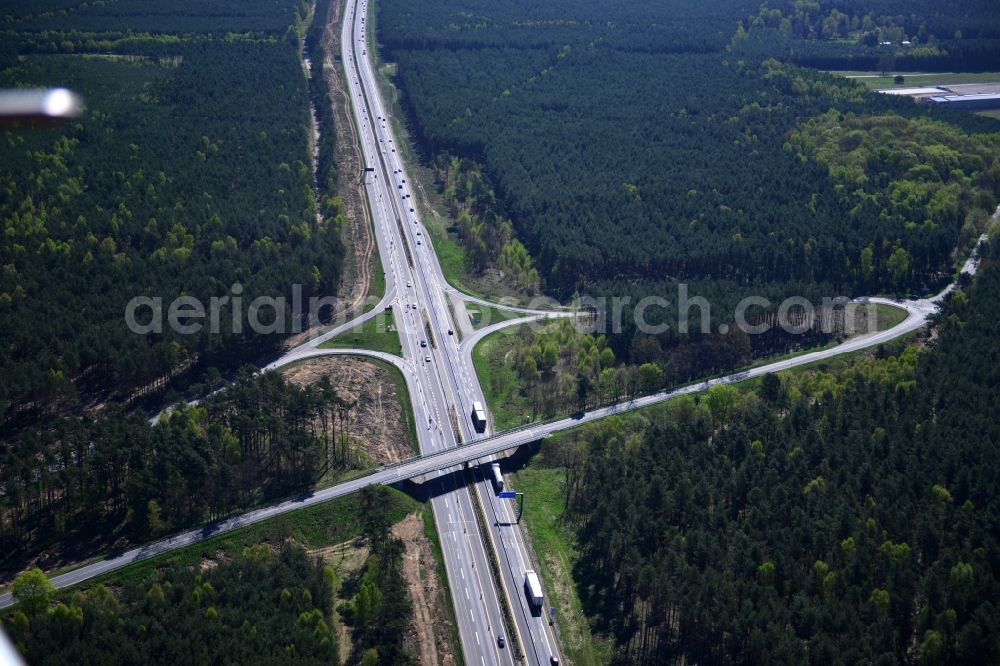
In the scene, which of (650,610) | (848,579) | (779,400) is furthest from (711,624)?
(779,400)

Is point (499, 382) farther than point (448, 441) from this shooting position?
Yes

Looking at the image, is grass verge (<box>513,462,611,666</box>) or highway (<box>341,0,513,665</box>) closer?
grass verge (<box>513,462,611,666</box>)

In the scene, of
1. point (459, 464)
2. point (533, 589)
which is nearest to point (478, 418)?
point (459, 464)

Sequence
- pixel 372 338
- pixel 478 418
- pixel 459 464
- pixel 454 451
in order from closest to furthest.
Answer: pixel 459 464 < pixel 454 451 < pixel 478 418 < pixel 372 338

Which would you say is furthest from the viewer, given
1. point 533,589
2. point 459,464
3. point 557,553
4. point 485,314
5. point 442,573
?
point 485,314

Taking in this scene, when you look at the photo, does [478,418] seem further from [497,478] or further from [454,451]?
[497,478]

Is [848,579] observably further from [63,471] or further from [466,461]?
[63,471]

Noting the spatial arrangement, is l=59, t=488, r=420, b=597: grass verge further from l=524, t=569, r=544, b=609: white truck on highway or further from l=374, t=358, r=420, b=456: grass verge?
l=524, t=569, r=544, b=609: white truck on highway

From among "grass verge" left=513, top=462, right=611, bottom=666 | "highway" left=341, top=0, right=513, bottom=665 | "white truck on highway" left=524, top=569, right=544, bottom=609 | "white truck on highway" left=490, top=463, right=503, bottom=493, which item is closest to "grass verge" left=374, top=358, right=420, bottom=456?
"highway" left=341, top=0, right=513, bottom=665

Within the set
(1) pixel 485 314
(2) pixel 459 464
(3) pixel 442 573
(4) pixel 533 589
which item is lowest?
(3) pixel 442 573
